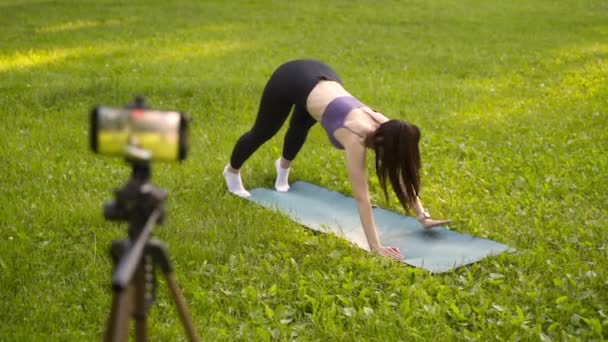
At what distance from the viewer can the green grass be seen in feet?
12.8

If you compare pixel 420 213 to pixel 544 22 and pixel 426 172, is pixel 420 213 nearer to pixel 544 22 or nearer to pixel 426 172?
pixel 426 172

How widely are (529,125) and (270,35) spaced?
21.5ft

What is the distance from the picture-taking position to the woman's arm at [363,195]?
4.61 meters

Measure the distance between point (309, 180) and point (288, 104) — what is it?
105cm

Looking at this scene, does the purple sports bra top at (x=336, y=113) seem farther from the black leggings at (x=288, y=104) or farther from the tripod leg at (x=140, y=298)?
the tripod leg at (x=140, y=298)

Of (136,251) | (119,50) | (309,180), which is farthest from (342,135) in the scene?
(119,50)

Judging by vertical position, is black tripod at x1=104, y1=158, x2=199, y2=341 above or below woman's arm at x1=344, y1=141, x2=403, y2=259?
above

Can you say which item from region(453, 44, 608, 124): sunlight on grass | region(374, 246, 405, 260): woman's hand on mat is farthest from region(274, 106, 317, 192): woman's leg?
region(453, 44, 608, 124): sunlight on grass

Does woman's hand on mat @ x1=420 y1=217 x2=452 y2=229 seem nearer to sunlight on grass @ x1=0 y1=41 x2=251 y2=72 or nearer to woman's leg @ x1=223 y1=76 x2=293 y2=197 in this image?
woman's leg @ x1=223 y1=76 x2=293 y2=197

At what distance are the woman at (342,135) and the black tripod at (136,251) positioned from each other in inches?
101

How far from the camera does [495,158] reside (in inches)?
268

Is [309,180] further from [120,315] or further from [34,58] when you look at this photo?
[34,58]

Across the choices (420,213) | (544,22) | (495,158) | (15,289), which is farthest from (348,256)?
(544,22)

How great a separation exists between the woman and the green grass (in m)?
0.29
